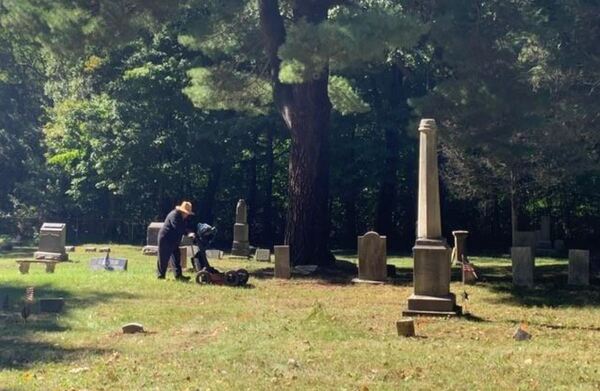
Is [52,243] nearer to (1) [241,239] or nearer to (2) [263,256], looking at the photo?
(1) [241,239]

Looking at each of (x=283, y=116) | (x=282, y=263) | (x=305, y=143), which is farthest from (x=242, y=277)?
(x=283, y=116)

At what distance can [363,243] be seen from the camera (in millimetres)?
17922

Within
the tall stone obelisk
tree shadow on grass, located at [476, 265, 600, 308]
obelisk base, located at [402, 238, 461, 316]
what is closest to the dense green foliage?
tree shadow on grass, located at [476, 265, 600, 308]

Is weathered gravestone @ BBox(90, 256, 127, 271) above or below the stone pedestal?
below

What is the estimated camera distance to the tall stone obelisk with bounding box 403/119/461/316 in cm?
1303

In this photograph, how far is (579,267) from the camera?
697 inches

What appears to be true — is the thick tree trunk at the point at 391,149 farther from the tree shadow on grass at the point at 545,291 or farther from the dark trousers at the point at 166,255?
the dark trousers at the point at 166,255

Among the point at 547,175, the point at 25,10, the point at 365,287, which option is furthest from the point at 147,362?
the point at 547,175

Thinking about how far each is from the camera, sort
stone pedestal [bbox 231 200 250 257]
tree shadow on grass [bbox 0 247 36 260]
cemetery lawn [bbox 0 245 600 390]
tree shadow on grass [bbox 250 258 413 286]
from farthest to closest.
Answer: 1. tree shadow on grass [bbox 0 247 36 260]
2. stone pedestal [bbox 231 200 250 257]
3. tree shadow on grass [bbox 250 258 413 286]
4. cemetery lawn [bbox 0 245 600 390]

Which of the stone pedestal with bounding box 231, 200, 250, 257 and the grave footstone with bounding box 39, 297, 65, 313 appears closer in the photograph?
the grave footstone with bounding box 39, 297, 65, 313

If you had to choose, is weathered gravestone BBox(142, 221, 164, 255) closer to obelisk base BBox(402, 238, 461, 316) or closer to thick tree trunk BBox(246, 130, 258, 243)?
thick tree trunk BBox(246, 130, 258, 243)

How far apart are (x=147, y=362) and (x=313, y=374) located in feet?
6.16

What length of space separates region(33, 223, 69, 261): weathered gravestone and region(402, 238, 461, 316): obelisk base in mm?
13579

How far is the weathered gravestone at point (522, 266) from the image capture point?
56.9ft
